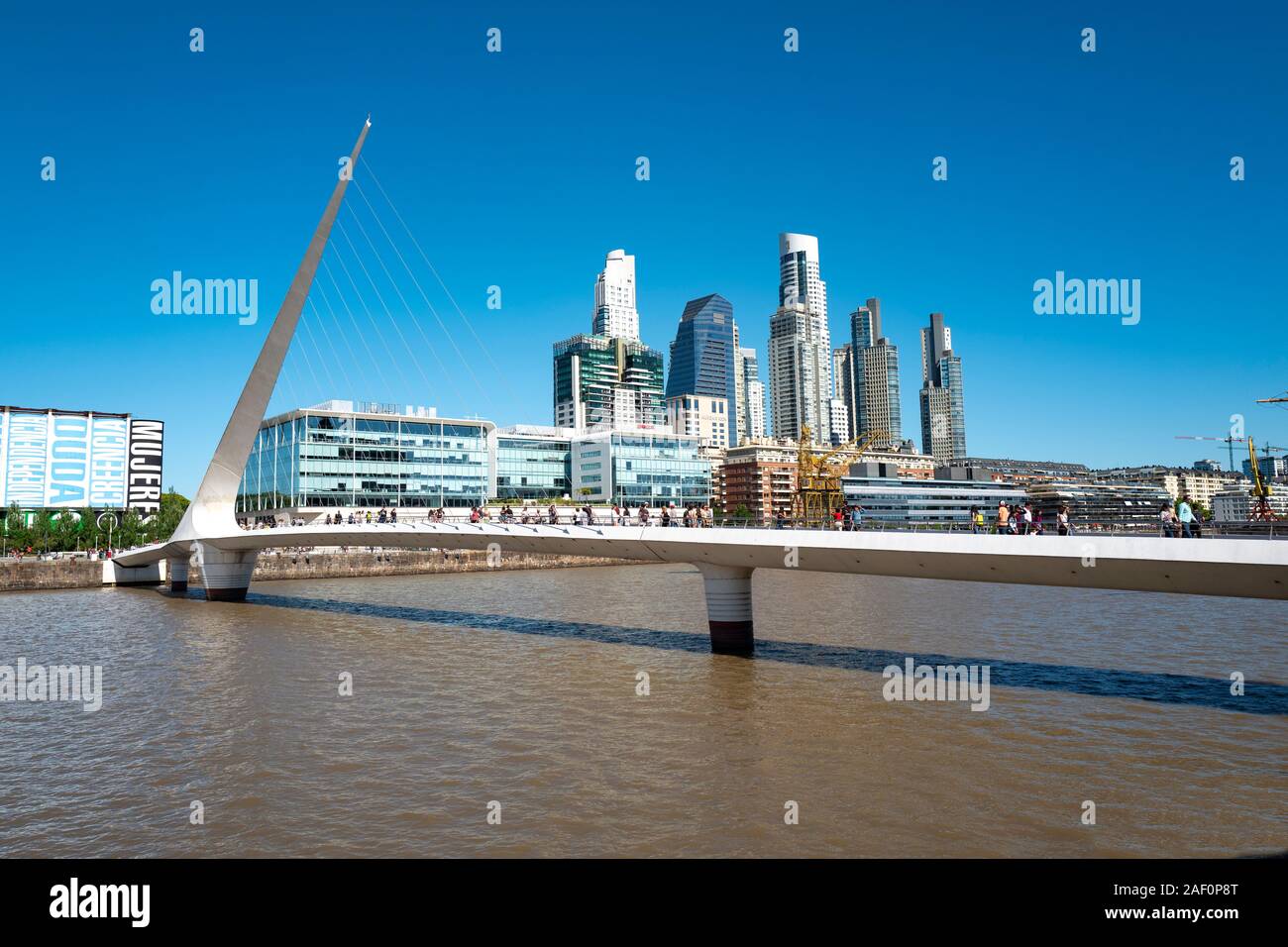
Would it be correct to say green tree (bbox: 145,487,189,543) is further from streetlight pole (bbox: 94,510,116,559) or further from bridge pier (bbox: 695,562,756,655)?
bridge pier (bbox: 695,562,756,655)

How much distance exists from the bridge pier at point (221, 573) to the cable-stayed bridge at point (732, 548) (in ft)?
0.17

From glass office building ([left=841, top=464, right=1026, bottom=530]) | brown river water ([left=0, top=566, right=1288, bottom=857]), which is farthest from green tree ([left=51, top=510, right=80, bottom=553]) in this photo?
glass office building ([left=841, top=464, right=1026, bottom=530])

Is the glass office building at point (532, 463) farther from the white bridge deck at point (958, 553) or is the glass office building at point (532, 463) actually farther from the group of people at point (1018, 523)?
the group of people at point (1018, 523)

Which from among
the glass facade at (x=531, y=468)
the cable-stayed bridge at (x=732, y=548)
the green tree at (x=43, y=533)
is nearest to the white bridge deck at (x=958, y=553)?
the cable-stayed bridge at (x=732, y=548)

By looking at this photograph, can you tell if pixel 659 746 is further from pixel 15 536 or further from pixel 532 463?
pixel 532 463

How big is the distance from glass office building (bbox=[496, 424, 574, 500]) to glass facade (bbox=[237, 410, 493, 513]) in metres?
6.75

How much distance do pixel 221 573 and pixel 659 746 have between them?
123 feet

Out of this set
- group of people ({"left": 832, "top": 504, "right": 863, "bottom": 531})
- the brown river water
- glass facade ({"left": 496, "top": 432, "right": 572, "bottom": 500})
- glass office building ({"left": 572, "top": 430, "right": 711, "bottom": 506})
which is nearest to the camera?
the brown river water

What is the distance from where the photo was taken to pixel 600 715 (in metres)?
16.7

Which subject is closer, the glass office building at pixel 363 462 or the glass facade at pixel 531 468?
the glass office building at pixel 363 462

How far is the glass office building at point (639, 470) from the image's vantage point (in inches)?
4562

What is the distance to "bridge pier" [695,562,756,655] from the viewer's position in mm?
24625
